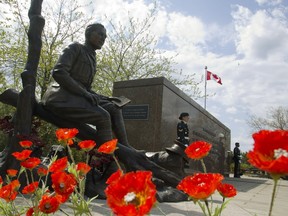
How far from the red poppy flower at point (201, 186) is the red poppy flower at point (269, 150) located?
0.19 metres

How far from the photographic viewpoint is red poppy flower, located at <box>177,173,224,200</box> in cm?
86

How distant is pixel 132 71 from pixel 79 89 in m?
15.7

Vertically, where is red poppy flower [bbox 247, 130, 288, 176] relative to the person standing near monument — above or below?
above

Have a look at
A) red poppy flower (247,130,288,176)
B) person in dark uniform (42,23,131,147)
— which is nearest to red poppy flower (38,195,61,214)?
red poppy flower (247,130,288,176)

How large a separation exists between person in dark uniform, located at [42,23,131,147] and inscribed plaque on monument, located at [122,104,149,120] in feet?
11.5

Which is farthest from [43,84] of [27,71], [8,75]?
[27,71]

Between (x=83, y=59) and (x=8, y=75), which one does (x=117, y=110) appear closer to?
(x=83, y=59)

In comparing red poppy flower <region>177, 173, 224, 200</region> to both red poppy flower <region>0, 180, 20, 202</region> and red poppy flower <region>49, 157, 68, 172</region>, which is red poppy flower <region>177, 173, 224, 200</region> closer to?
red poppy flower <region>49, 157, 68, 172</region>

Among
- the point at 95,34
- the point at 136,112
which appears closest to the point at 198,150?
the point at 95,34

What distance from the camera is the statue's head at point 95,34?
457 cm

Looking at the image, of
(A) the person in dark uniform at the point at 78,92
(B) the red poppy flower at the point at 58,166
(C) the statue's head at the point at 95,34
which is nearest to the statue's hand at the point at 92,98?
(A) the person in dark uniform at the point at 78,92

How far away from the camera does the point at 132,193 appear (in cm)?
71

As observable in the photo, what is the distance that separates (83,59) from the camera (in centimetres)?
451

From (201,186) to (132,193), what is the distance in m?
0.26
